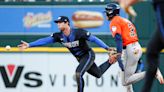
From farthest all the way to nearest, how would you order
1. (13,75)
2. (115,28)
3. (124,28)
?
1. (13,75)
2. (124,28)
3. (115,28)

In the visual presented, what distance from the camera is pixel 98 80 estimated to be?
1214 cm

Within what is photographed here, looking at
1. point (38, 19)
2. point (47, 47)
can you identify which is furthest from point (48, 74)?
point (38, 19)

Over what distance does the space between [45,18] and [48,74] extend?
3.66 ft

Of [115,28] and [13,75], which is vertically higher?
[115,28]

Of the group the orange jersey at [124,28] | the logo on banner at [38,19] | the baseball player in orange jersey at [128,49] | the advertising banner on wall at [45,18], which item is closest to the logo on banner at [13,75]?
the advertising banner on wall at [45,18]

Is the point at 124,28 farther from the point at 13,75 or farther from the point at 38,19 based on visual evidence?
the point at 13,75

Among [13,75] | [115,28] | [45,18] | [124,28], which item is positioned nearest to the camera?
[115,28]

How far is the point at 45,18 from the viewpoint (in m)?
12.1

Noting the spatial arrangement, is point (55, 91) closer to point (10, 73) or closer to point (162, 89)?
point (10, 73)

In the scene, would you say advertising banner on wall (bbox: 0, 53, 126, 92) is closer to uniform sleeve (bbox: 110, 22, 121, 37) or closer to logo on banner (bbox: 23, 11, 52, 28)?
logo on banner (bbox: 23, 11, 52, 28)

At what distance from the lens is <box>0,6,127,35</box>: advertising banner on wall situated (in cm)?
1198

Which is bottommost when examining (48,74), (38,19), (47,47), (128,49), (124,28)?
(48,74)

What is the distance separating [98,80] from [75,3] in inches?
62.7

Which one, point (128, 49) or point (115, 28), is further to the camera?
point (128, 49)
